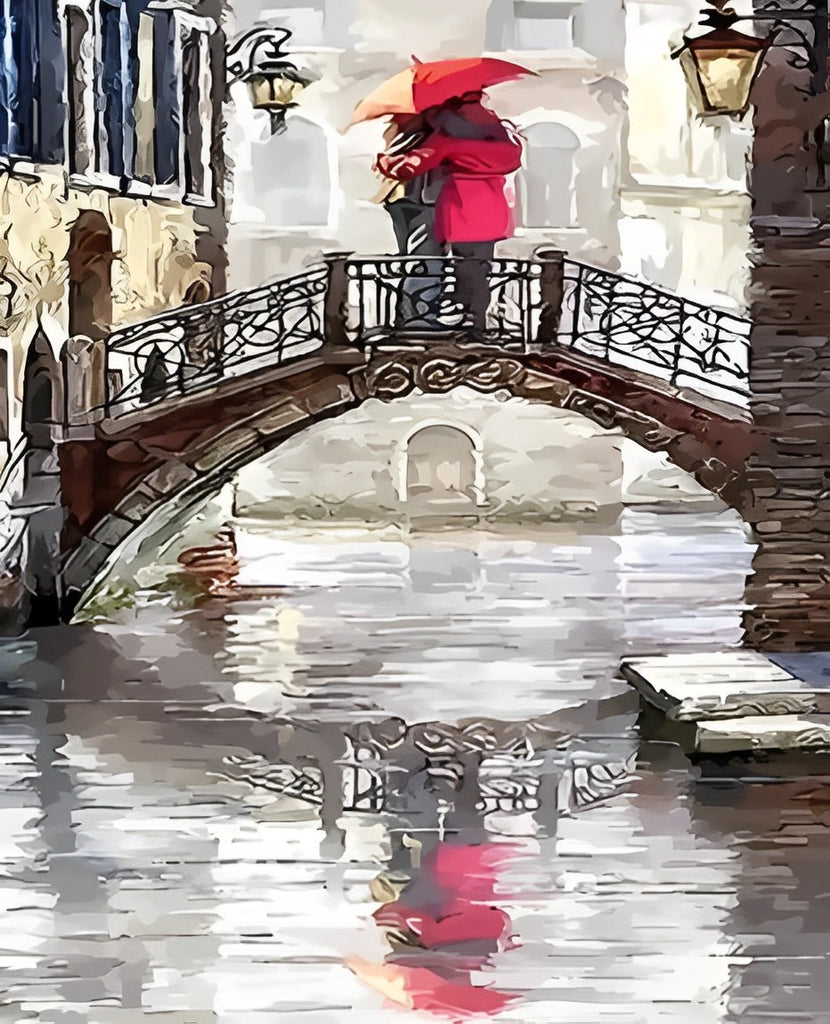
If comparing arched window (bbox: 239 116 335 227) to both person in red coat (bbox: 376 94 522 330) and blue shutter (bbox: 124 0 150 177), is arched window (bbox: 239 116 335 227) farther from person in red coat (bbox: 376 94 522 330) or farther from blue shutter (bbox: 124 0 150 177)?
person in red coat (bbox: 376 94 522 330)

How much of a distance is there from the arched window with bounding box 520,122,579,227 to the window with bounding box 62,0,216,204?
1778 millimetres

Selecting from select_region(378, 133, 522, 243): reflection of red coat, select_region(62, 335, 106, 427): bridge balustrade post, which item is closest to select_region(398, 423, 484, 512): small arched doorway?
select_region(62, 335, 106, 427): bridge balustrade post

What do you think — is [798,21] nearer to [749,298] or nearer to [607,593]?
[749,298]

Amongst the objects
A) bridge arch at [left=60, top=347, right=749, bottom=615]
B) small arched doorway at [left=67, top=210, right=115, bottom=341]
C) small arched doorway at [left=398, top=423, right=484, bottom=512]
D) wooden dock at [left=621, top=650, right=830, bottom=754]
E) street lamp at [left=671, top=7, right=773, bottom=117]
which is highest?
street lamp at [left=671, top=7, right=773, bottom=117]

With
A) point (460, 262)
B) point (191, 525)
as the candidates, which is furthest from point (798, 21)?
point (191, 525)

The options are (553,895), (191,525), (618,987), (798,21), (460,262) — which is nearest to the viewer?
(618,987)

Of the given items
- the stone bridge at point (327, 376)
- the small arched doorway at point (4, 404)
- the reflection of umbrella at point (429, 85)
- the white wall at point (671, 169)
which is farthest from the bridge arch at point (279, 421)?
the white wall at point (671, 169)

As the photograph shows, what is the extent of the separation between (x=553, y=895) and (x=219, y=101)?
12.6 ft

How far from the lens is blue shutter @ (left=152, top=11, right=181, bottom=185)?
18.9ft

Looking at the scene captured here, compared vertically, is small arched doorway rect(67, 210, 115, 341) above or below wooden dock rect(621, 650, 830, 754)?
above

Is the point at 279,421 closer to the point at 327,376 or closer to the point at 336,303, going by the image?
the point at 327,376

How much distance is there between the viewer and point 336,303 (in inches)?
217

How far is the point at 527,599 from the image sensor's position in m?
6.83

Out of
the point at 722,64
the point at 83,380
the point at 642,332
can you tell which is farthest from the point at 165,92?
the point at 722,64
